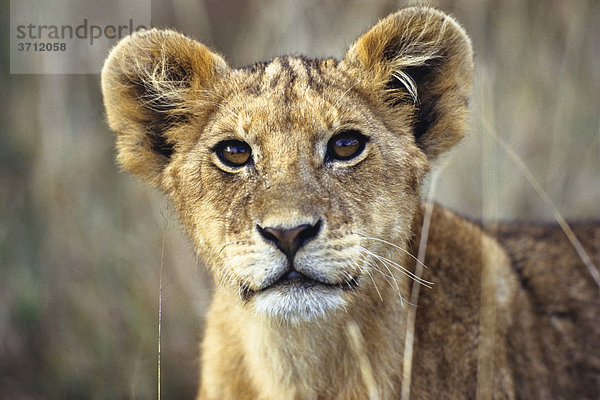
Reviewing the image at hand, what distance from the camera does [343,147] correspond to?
3.83 metres

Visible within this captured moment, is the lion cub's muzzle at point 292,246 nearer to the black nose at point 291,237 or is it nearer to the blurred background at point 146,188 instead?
the black nose at point 291,237

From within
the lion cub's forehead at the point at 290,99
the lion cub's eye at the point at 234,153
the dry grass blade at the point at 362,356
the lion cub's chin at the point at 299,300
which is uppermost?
the lion cub's forehead at the point at 290,99

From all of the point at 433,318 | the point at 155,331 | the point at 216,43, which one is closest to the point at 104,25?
the point at 216,43

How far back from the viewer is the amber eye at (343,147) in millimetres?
3824

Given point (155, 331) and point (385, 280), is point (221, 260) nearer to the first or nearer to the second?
point (385, 280)

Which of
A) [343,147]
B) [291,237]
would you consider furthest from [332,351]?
[343,147]

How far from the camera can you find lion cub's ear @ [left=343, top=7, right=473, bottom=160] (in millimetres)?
4125

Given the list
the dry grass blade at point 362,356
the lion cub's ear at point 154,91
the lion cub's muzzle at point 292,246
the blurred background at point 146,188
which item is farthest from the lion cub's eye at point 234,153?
the blurred background at point 146,188

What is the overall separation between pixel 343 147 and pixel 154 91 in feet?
4.15

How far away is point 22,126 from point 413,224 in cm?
452

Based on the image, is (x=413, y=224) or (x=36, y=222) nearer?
(x=413, y=224)

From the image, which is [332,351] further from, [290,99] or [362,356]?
[290,99]

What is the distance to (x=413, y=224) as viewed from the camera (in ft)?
13.7

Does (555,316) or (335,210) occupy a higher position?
(335,210)
